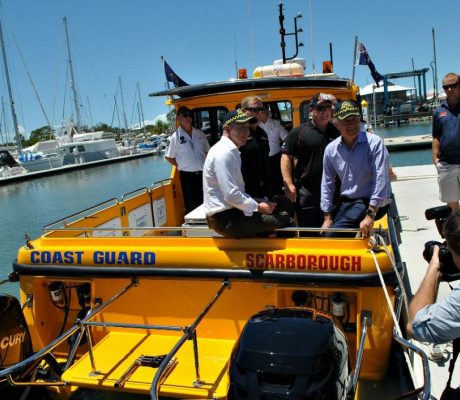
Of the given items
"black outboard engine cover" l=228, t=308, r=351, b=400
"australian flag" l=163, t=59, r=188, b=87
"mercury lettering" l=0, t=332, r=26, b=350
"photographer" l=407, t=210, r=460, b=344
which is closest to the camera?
"photographer" l=407, t=210, r=460, b=344

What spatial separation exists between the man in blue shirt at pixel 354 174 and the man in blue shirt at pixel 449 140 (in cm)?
188

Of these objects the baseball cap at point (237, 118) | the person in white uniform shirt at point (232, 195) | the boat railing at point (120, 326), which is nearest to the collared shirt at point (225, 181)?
the person in white uniform shirt at point (232, 195)

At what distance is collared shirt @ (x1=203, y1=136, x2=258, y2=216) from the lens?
3.18 meters

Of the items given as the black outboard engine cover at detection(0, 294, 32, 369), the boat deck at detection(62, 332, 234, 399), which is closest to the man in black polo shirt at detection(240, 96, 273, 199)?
the boat deck at detection(62, 332, 234, 399)

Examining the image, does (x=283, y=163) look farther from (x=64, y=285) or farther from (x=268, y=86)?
(x=64, y=285)

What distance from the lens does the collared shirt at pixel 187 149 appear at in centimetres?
555

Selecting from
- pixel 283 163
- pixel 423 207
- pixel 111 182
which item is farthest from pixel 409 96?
pixel 283 163

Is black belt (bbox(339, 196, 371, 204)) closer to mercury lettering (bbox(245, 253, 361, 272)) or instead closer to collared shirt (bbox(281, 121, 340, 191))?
collared shirt (bbox(281, 121, 340, 191))

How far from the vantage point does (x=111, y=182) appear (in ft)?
98.7

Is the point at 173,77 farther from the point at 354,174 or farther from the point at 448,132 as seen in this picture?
the point at 354,174

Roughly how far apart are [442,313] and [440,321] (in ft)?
0.11

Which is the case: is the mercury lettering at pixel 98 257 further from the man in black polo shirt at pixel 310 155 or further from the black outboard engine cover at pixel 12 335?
the man in black polo shirt at pixel 310 155

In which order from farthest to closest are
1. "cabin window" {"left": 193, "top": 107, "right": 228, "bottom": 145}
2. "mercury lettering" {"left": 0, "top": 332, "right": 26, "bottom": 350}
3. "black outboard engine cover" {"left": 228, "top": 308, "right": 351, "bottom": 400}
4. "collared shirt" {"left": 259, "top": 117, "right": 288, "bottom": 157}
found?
"cabin window" {"left": 193, "top": 107, "right": 228, "bottom": 145}
"collared shirt" {"left": 259, "top": 117, "right": 288, "bottom": 157}
"mercury lettering" {"left": 0, "top": 332, "right": 26, "bottom": 350}
"black outboard engine cover" {"left": 228, "top": 308, "right": 351, "bottom": 400}

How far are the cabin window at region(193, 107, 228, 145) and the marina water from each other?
3982 mm
